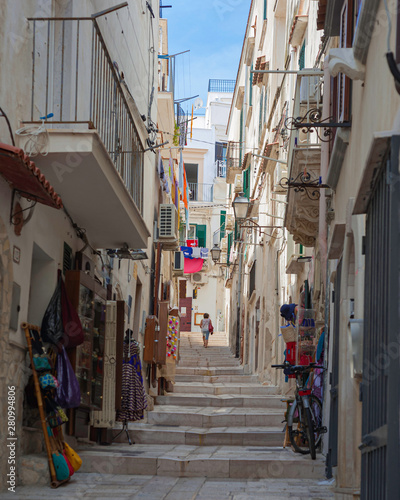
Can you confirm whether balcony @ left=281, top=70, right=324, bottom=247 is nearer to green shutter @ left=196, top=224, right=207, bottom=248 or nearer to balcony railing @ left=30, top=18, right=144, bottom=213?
balcony railing @ left=30, top=18, right=144, bottom=213

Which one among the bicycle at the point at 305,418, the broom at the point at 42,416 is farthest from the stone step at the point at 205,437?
the broom at the point at 42,416

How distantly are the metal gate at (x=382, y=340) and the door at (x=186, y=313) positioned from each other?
143ft

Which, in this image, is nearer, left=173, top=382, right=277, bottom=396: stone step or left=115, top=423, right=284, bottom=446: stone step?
left=115, top=423, right=284, bottom=446: stone step

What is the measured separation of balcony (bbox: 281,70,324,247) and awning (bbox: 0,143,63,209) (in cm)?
378

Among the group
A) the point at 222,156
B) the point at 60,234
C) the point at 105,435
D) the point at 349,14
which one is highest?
the point at 222,156

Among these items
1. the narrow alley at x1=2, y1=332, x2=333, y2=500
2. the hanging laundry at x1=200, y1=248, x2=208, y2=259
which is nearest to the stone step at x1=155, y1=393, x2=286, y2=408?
the narrow alley at x1=2, y1=332, x2=333, y2=500

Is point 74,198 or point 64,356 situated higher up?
point 74,198

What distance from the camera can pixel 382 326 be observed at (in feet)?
17.5

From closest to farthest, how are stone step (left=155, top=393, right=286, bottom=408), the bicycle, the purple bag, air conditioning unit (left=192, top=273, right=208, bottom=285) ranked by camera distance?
the purple bag → the bicycle → stone step (left=155, top=393, right=286, bottom=408) → air conditioning unit (left=192, top=273, right=208, bottom=285)

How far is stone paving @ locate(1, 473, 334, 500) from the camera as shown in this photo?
888cm

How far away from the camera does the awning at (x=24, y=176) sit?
7250mm

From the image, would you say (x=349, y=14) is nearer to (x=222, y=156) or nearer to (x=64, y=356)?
(x=64, y=356)

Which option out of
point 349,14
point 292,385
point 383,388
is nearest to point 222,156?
point 292,385

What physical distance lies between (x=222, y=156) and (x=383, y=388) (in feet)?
162
